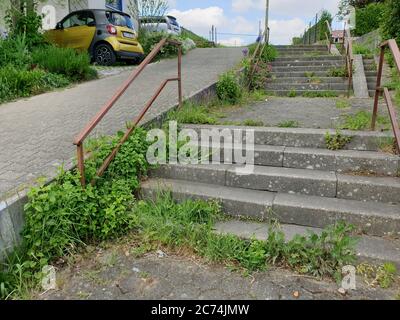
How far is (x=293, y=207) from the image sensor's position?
3059 millimetres

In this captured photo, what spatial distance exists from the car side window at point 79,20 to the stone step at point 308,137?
280 inches

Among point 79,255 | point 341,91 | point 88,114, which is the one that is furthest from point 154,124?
point 341,91

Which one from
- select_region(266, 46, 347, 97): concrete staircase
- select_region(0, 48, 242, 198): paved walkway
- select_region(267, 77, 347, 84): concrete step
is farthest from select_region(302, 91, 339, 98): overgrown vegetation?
select_region(0, 48, 242, 198): paved walkway

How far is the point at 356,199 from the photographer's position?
10.3ft

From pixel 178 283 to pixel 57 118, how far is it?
11.3 ft

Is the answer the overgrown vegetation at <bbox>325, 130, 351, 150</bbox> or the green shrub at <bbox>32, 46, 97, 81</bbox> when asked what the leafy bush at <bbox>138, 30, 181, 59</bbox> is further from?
the overgrown vegetation at <bbox>325, 130, 351, 150</bbox>

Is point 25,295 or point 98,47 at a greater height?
point 98,47

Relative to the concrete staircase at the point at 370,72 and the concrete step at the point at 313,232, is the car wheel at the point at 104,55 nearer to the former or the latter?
the concrete staircase at the point at 370,72

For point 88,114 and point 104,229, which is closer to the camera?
point 104,229

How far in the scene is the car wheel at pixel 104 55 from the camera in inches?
384

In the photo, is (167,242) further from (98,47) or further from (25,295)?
(98,47)

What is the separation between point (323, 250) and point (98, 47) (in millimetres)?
8942

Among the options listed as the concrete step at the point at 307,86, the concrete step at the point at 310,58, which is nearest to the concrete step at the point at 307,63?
the concrete step at the point at 310,58

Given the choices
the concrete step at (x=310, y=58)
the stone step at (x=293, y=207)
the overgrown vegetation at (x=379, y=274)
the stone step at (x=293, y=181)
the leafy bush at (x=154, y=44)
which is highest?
the leafy bush at (x=154, y=44)
